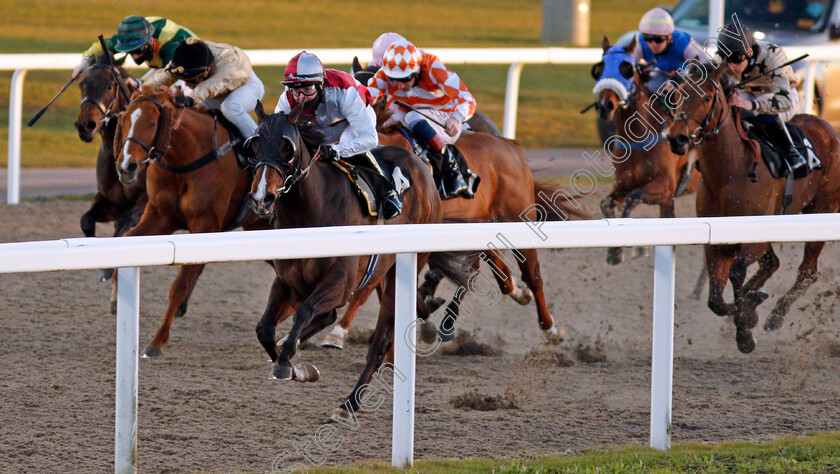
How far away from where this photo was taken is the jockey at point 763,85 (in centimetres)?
678

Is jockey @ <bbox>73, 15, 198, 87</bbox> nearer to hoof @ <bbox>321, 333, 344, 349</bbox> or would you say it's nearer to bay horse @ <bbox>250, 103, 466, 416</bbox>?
hoof @ <bbox>321, 333, 344, 349</bbox>

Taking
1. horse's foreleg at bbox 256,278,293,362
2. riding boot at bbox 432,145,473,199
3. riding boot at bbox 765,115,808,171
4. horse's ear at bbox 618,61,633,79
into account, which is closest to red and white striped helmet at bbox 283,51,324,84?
horse's foreleg at bbox 256,278,293,362

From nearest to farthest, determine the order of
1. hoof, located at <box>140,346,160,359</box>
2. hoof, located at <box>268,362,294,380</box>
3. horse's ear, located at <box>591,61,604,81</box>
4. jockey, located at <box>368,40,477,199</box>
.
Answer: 1. hoof, located at <box>268,362,294,380</box>
2. hoof, located at <box>140,346,160,359</box>
3. jockey, located at <box>368,40,477,199</box>
4. horse's ear, located at <box>591,61,604,81</box>

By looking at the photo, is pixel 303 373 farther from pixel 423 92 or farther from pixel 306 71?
pixel 423 92

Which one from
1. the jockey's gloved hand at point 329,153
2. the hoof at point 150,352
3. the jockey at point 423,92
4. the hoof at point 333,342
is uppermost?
the jockey's gloved hand at point 329,153

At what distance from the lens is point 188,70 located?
6539 mm

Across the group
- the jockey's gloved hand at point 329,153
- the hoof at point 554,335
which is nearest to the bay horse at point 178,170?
the jockey's gloved hand at point 329,153

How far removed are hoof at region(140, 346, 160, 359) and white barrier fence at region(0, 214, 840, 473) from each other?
2.21 m

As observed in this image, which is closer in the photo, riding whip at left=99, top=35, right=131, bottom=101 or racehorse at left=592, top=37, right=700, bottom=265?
riding whip at left=99, top=35, right=131, bottom=101

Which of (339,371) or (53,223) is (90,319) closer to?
(339,371)

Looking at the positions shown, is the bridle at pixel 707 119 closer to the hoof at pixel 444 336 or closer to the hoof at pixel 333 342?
the hoof at pixel 444 336

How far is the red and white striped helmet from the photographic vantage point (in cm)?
519

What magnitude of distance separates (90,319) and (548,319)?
8.08ft

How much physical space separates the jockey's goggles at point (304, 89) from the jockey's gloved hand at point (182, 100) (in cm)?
107
